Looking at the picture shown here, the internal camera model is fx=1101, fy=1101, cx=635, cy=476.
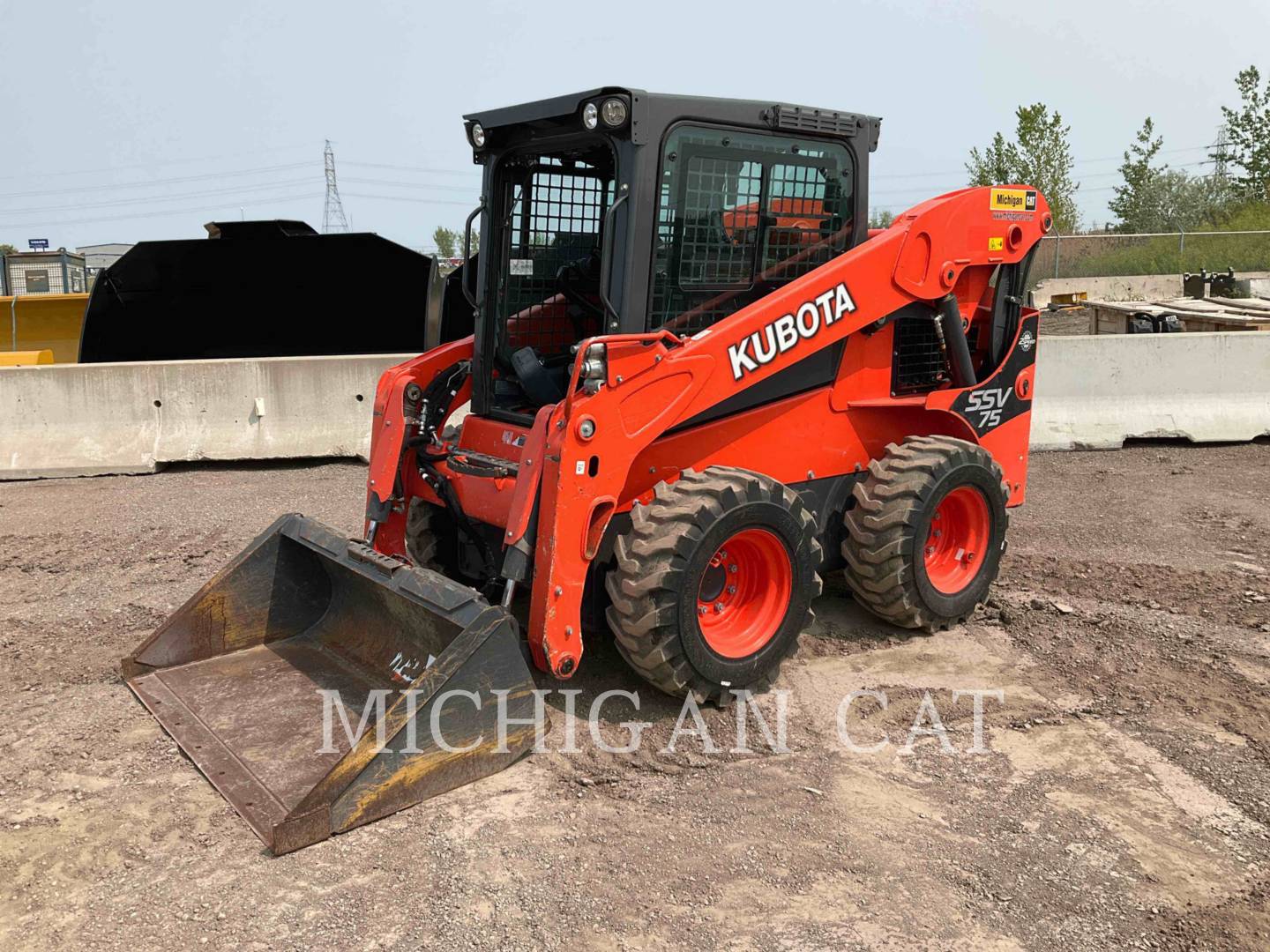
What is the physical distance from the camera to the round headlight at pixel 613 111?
4.16m

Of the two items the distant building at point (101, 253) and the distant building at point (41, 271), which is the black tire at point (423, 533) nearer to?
the distant building at point (41, 271)

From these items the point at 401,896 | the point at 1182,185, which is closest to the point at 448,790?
the point at 401,896

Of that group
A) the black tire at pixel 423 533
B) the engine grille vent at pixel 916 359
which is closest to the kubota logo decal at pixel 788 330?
the engine grille vent at pixel 916 359

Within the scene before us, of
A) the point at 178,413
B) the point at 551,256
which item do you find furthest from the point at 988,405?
the point at 178,413

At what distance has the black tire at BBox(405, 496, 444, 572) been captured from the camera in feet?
17.3

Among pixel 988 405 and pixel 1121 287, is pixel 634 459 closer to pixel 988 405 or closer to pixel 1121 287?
pixel 988 405

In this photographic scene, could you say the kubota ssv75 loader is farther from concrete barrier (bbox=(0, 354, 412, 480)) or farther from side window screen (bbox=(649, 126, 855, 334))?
concrete barrier (bbox=(0, 354, 412, 480))

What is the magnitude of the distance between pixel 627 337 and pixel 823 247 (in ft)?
4.29

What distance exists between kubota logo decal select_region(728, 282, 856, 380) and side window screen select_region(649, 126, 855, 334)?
26cm

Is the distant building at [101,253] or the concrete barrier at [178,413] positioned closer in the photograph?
the concrete barrier at [178,413]

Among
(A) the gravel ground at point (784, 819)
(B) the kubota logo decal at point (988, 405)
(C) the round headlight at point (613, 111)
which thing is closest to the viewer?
(A) the gravel ground at point (784, 819)

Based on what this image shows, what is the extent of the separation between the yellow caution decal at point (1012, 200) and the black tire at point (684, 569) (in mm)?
2020

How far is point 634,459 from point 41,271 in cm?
1537

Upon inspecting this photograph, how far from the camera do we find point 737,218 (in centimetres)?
469
